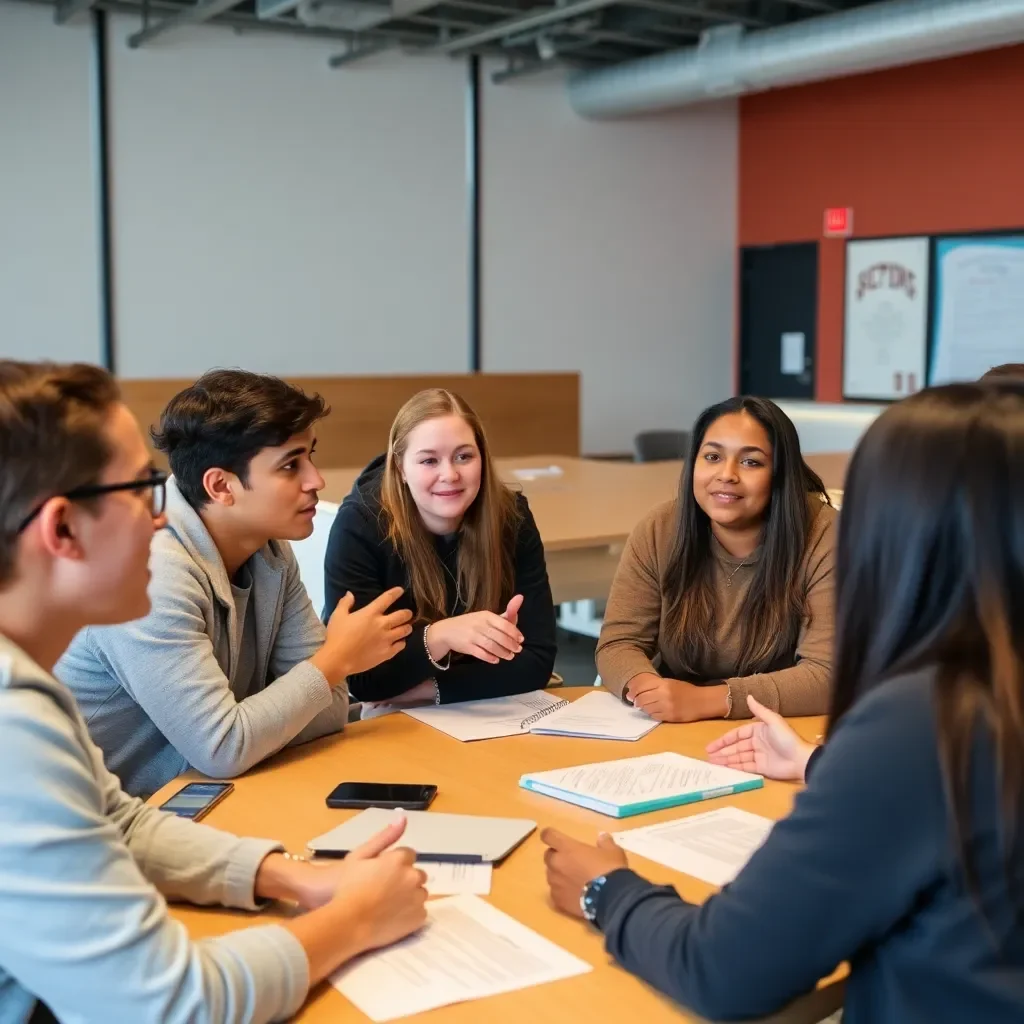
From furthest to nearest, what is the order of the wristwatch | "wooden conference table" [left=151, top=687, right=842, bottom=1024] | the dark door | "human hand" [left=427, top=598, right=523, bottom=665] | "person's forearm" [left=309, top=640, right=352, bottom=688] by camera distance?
the dark door
"human hand" [left=427, top=598, right=523, bottom=665]
"person's forearm" [left=309, top=640, right=352, bottom=688]
the wristwatch
"wooden conference table" [left=151, top=687, right=842, bottom=1024]

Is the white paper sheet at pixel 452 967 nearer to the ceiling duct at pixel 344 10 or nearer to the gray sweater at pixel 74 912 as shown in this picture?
the gray sweater at pixel 74 912

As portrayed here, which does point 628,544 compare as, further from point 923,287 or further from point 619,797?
point 923,287

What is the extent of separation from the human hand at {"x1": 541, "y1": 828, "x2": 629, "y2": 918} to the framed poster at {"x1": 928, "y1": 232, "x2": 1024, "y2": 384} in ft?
19.3

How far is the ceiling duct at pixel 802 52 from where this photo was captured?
5512mm

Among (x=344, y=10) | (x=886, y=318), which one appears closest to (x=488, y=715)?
(x=344, y=10)

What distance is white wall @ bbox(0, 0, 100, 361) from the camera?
6109 mm

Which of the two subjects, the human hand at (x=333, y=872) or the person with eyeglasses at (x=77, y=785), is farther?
the human hand at (x=333, y=872)

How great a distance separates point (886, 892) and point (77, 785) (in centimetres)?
69

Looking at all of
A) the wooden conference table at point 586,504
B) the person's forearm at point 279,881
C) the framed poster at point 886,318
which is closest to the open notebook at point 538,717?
the person's forearm at point 279,881

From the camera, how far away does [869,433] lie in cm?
106

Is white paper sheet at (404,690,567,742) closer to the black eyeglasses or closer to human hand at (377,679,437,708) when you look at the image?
human hand at (377,679,437,708)

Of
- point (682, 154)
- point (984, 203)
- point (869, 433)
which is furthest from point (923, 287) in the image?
point (869, 433)

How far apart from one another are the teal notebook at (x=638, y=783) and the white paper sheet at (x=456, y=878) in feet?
0.83

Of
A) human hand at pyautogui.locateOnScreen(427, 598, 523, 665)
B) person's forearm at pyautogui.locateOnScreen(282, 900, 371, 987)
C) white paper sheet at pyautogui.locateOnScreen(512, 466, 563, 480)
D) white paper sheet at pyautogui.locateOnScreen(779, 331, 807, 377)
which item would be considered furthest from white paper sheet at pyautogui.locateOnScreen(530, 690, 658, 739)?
white paper sheet at pyautogui.locateOnScreen(779, 331, 807, 377)
